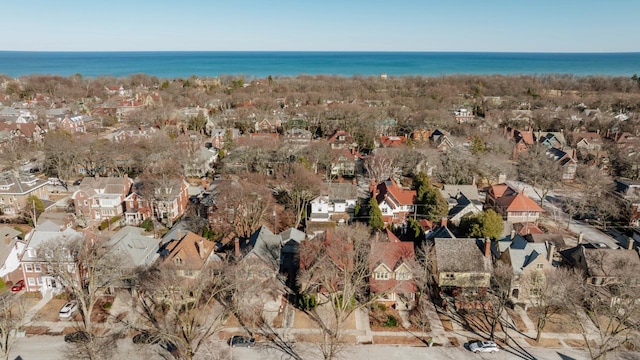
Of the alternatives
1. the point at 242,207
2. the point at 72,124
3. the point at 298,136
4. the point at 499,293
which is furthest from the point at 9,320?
the point at 72,124

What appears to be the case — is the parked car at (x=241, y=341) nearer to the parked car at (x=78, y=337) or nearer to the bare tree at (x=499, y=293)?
the parked car at (x=78, y=337)

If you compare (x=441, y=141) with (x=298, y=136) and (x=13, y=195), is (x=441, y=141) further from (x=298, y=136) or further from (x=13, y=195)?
(x=13, y=195)

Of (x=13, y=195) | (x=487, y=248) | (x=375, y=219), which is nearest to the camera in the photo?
(x=487, y=248)

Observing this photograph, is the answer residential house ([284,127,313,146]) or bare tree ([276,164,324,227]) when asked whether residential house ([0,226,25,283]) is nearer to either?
bare tree ([276,164,324,227])

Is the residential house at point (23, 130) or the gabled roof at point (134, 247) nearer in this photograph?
the gabled roof at point (134, 247)

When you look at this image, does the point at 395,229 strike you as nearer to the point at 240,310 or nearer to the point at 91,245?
the point at 240,310

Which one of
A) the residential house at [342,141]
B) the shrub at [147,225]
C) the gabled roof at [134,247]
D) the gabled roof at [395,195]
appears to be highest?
the residential house at [342,141]

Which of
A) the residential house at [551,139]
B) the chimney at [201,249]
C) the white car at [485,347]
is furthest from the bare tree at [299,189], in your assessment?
the residential house at [551,139]
